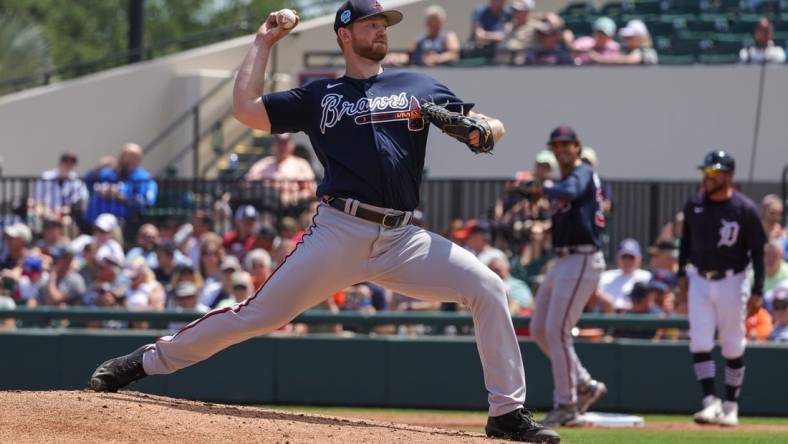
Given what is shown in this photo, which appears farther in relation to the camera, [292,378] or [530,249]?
[530,249]

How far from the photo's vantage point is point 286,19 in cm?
719

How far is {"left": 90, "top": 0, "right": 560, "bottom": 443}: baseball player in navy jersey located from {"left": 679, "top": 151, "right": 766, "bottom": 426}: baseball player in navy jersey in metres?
4.13

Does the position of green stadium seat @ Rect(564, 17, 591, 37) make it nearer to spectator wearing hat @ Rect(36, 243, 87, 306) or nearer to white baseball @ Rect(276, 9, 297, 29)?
spectator wearing hat @ Rect(36, 243, 87, 306)

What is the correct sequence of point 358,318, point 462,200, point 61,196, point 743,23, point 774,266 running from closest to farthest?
point 358,318, point 774,266, point 462,200, point 61,196, point 743,23

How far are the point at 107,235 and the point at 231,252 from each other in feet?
4.46

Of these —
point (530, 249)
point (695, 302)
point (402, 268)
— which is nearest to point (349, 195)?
point (402, 268)

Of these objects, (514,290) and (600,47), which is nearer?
(514,290)

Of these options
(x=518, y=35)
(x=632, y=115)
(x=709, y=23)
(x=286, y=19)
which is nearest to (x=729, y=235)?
(x=286, y=19)

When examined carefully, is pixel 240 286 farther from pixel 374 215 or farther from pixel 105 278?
pixel 374 215

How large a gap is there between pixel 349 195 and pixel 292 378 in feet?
21.5

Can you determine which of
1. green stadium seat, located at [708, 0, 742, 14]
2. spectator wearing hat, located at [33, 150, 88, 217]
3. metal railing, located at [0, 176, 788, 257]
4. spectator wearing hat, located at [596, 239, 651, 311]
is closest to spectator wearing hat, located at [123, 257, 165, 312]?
metal railing, located at [0, 176, 788, 257]

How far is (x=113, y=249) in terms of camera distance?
1554 centimetres

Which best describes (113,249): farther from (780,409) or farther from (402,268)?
(402,268)

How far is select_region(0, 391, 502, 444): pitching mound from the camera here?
6.70m
